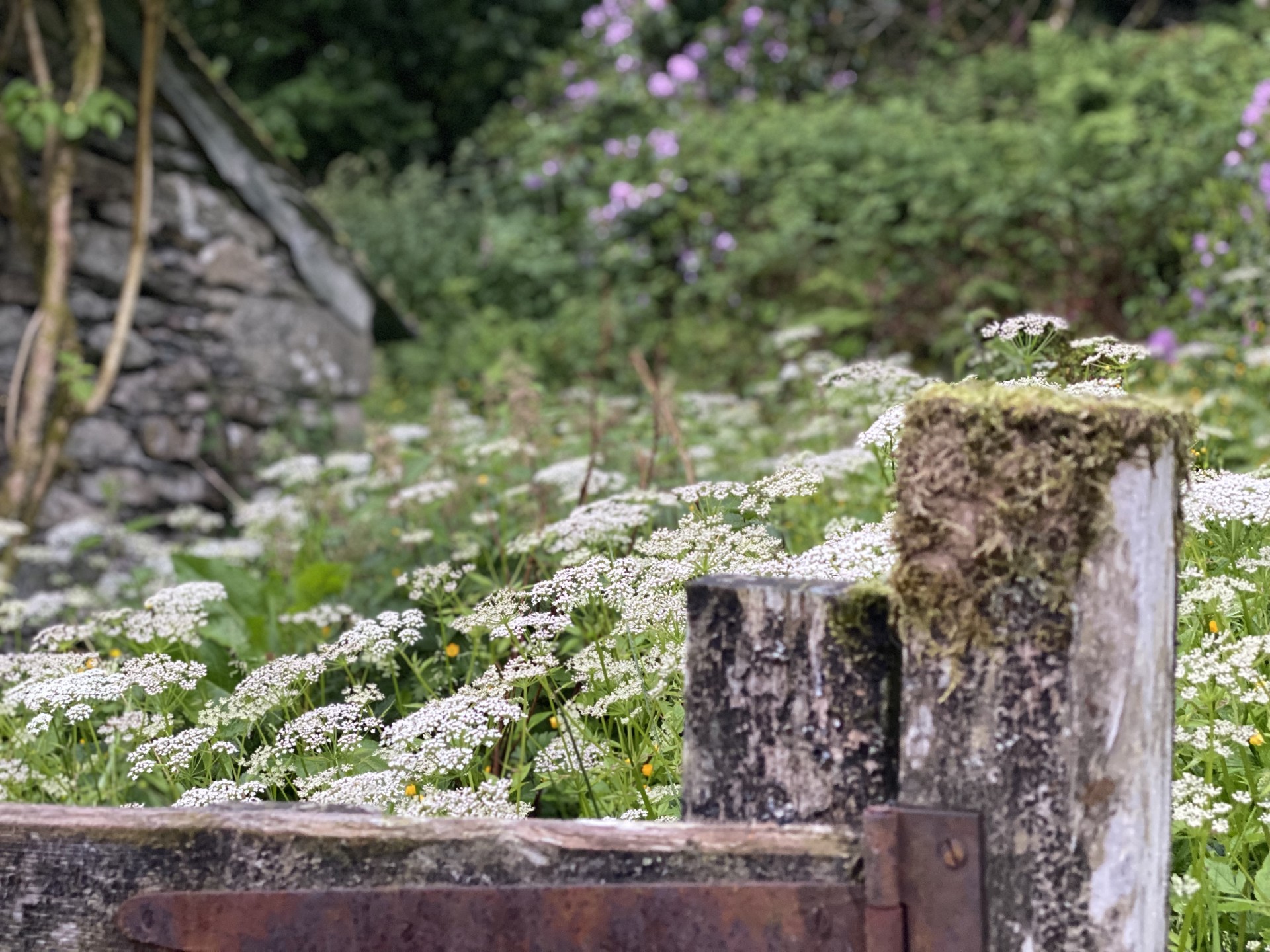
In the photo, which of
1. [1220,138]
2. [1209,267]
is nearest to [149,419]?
[1209,267]

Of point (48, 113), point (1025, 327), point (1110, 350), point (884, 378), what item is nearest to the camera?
point (1110, 350)

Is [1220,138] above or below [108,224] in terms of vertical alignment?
above

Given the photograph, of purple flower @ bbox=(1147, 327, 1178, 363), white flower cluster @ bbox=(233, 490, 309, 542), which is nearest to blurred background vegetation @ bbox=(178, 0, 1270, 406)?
purple flower @ bbox=(1147, 327, 1178, 363)

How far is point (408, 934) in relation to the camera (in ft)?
3.54

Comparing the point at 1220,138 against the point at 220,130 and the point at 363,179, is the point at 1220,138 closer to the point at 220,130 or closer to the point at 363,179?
the point at 220,130

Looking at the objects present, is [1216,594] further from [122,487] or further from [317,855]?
[122,487]

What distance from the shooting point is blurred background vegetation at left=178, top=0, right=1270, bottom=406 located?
6.89m

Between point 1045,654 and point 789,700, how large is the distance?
232mm

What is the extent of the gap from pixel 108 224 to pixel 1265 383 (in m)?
5.01

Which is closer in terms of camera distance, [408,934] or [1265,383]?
[408,934]

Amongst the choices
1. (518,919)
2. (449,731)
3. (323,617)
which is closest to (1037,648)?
(518,919)

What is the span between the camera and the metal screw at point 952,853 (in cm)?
97

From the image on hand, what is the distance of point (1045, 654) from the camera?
970 millimetres

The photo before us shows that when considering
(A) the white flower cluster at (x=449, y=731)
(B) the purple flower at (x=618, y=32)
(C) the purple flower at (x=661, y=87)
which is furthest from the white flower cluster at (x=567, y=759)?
(B) the purple flower at (x=618, y=32)
